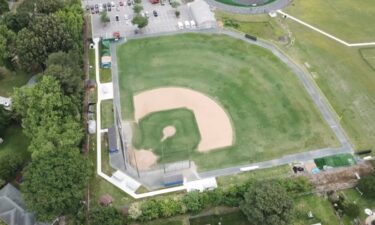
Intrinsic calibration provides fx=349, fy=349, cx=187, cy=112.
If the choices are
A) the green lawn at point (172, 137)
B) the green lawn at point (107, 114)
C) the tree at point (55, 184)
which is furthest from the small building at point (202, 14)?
the tree at point (55, 184)

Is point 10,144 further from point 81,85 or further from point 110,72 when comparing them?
point 110,72

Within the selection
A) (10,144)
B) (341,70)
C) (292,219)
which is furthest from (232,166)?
(10,144)

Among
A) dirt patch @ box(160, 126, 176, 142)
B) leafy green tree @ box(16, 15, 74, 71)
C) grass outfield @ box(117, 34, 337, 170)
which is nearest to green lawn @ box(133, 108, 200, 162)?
dirt patch @ box(160, 126, 176, 142)

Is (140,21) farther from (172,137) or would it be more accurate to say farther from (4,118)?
(4,118)

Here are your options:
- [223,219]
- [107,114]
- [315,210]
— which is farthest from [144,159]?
[315,210]

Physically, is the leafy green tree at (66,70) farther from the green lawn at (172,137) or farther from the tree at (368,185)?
the tree at (368,185)

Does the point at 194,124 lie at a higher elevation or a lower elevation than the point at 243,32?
lower

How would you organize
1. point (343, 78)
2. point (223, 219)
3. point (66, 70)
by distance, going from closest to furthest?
point (223, 219), point (66, 70), point (343, 78)
